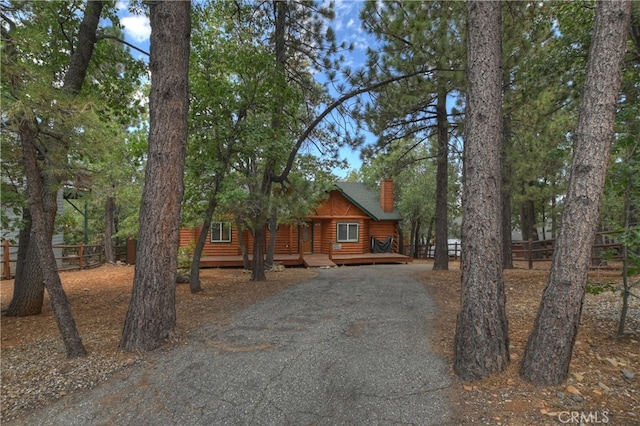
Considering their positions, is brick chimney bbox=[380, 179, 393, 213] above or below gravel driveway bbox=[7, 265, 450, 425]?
above

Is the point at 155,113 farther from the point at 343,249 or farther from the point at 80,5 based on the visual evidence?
the point at 343,249

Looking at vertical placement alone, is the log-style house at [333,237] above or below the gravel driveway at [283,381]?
above

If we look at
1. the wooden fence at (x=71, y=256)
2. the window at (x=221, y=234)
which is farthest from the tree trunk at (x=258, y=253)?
the wooden fence at (x=71, y=256)

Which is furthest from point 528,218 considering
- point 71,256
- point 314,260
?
point 71,256

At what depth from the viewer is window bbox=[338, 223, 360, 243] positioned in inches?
711

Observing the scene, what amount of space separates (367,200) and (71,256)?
50.1 feet

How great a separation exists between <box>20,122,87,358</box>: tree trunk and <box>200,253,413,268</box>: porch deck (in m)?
10.5

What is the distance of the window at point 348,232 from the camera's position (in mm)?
18047

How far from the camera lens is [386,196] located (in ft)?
66.9

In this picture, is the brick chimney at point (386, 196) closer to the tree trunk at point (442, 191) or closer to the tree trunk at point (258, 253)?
the tree trunk at point (442, 191)

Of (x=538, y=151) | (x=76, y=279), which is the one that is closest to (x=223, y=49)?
(x=76, y=279)

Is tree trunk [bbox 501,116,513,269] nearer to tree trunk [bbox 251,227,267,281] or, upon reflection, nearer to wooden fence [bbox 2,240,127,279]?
tree trunk [bbox 251,227,267,281]

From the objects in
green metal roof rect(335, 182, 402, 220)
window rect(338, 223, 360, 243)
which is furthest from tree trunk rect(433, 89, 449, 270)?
window rect(338, 223, 360, 243)

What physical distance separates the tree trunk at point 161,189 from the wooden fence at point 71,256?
9.12m
